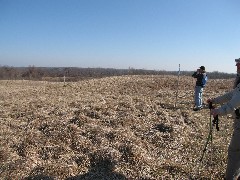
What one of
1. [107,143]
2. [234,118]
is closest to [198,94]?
[107,143]

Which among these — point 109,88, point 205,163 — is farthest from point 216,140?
point 109,88

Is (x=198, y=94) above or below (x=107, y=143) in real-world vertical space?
above

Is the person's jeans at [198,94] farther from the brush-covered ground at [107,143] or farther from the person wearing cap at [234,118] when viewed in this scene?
the person wearing cap at [234,118]

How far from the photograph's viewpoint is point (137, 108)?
13562 millimetres

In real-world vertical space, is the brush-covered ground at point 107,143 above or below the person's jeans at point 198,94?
below

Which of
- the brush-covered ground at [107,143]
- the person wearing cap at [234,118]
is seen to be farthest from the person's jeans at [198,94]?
the person wearing cap at [234,118]

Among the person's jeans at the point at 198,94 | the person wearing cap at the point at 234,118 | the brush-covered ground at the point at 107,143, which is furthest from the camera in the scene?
the person's jeans at the point at 198,94

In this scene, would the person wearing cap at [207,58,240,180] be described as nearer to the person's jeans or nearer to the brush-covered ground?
the brush-covered ground

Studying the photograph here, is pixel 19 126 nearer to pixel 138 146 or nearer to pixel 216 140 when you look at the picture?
pixel 138 146

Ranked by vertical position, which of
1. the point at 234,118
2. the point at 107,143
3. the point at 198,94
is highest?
the point at 234,118

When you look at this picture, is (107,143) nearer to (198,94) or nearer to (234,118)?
(234,118)

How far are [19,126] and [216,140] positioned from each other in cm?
621

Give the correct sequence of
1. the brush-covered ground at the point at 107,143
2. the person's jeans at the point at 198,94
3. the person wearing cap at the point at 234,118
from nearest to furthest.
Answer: the person wearing cap at the point at 234,118 → the brush-covered ground at the point at 107,143 → the person's jeans at the point at 198,94

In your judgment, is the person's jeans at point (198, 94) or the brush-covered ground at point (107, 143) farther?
the person's jeans at point (198, 94)
